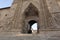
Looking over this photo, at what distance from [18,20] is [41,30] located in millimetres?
1058

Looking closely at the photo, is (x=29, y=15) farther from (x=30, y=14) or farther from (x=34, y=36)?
(x=34, y=36)

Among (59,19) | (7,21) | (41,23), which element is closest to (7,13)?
(7,21)

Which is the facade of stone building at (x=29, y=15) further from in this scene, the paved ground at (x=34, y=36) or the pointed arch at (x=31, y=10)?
the paved ground at (x=34, y=36)

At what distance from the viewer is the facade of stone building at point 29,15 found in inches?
224

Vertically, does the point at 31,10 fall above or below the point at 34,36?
above

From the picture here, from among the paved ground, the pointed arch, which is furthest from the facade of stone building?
the paved ground

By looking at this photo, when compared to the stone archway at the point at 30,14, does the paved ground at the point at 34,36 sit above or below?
below

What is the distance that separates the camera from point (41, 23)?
5.73 m

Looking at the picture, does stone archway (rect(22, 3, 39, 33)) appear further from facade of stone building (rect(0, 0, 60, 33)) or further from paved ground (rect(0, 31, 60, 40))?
paved ground (rect(0, 31, 60, 40))

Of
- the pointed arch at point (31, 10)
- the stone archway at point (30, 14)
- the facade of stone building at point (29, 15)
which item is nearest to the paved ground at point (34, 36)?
the facade of stone building at point (29, 15)

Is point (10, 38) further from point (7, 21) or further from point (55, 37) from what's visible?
point (55, 37)

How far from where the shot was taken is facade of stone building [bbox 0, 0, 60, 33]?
18.7 feet

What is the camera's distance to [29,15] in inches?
251

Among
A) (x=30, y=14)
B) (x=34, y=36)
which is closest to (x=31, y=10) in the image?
(x=30, y=14)
